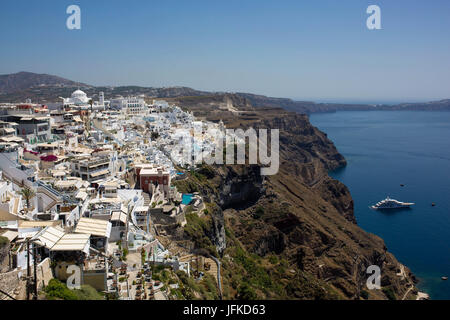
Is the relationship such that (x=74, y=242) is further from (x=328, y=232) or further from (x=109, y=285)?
(x=328, y=232)

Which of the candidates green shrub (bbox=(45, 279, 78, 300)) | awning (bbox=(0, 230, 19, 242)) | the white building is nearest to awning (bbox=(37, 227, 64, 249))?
awning (bbox=(0, 230, 19, 242))

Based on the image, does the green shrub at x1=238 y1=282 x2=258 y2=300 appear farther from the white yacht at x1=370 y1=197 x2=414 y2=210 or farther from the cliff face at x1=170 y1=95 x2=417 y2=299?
the white yacht at x1=370 y1=197 x2=414 y2=210

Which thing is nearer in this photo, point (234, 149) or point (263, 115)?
point (234, 149)

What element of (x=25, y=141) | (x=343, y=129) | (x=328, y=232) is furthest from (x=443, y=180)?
(x=343, y=129)

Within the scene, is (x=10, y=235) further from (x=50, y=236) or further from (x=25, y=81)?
(x=25, y=81)

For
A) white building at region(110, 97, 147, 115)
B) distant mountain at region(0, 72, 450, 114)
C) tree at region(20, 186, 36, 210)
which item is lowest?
tree at region(20, 186, 36, 210)
